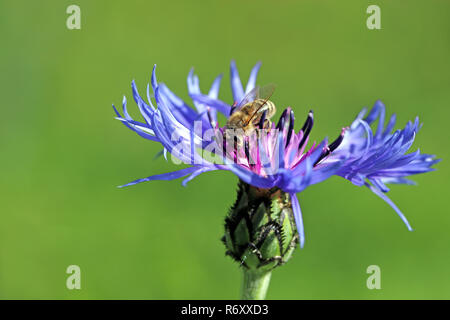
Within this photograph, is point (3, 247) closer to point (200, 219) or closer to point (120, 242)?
point (120, 242)

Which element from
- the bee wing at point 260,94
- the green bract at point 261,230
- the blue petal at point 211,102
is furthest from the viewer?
the blue petal at point 211,102

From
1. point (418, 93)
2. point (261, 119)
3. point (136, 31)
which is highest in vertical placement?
point (136, 31)

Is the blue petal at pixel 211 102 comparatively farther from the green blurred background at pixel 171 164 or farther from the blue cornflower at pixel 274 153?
the green blurred background at pixel 171 164

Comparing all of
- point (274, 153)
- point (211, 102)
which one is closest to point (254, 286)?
point (274, 153)

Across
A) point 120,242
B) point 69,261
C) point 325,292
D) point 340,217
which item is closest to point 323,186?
point 340,217

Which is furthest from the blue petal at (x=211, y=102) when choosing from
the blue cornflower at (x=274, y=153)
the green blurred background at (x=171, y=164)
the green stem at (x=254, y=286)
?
the green blurred background at (x=171, y=164)

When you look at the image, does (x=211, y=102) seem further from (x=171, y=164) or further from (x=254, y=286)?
(x=171, y=164)

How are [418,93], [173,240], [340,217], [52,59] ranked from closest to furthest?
1. [173,240]
2. [340,217]
3. [52,59]
4. [418,93]
